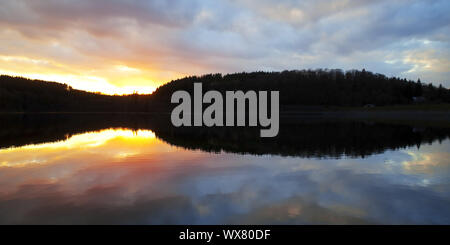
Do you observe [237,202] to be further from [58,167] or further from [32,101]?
[32,101]

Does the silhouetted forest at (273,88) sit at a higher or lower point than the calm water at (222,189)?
higher

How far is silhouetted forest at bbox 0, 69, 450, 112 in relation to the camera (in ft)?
420

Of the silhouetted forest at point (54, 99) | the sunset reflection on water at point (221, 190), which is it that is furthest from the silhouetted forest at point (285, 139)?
the silhouetted forest at point (54, 99)

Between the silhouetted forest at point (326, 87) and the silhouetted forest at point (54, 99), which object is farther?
the silhouetted forest at point (54, 99)

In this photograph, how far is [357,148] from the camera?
886 inches

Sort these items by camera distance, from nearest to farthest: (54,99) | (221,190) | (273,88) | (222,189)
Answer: (221,190) → (222,189) → (273,88) → (54,99)

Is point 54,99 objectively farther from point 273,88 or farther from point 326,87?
point 326,87

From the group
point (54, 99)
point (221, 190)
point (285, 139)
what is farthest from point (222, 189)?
point (54, 99)

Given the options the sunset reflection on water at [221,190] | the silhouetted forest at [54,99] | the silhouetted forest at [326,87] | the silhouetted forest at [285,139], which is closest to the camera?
the sunset reflection on water at [221,190]

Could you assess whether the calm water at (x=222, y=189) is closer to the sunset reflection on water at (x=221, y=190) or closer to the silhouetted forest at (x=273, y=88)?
the sunset reflection on water at (x=221, y=190)

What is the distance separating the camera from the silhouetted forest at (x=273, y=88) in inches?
5039

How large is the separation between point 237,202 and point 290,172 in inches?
210

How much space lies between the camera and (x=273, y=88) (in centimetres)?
13588
